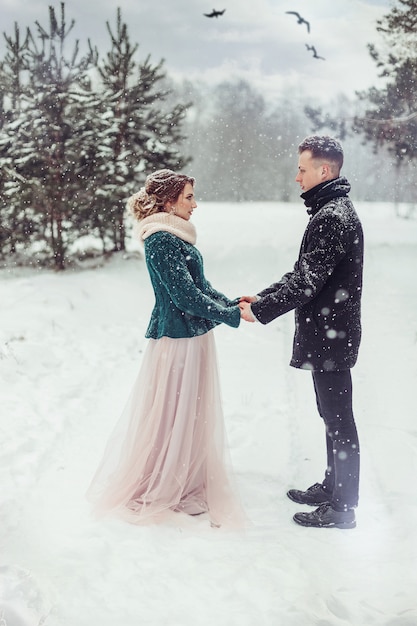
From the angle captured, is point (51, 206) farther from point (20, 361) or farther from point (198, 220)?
point (198, 220)

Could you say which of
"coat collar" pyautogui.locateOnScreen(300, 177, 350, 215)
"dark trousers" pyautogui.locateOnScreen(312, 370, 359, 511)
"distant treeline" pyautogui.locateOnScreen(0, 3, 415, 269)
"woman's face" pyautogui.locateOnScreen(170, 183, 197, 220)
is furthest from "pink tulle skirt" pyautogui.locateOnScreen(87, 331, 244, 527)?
"distant treeline" pyautogui.locateOnScreen(0, 3, 415, 269)

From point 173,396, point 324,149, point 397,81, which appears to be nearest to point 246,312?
point 173,396

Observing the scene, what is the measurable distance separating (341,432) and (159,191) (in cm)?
192

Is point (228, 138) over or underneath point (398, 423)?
over

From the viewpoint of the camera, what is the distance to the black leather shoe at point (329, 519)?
342cm

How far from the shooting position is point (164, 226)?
3.31 m

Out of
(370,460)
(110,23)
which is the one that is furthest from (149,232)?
(110,23)

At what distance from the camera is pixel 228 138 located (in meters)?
49.8

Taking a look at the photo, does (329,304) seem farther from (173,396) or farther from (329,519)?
(329,519)

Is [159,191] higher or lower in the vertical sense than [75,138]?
lower

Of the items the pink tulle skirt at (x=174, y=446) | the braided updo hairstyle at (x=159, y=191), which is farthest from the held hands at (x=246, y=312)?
the braided updo hairstyle at (x=159, y=191)

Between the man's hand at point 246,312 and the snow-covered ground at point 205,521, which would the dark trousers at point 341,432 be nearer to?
the snow-covered ground at point 205,521

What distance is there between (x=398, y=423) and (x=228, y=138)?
47795mm

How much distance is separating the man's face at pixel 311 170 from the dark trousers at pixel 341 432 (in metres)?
1.21
